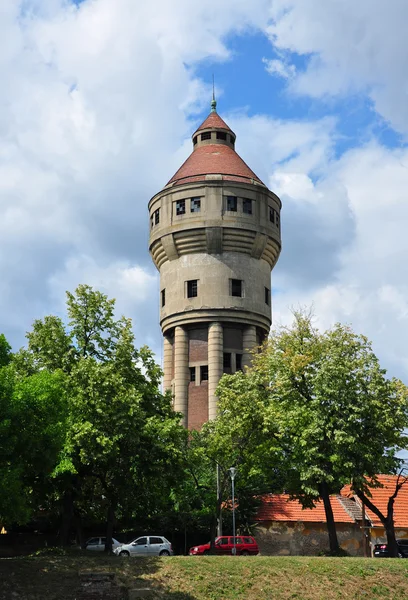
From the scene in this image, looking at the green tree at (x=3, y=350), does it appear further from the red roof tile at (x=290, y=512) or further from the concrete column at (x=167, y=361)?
the concrete column at (x=167, y=361)

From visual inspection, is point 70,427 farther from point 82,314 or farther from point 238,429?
point 238,429

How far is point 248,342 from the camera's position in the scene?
63.7 metres

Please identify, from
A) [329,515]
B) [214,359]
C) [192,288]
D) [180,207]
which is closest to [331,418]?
[329,515]

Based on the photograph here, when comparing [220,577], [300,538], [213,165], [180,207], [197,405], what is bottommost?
[220,577]

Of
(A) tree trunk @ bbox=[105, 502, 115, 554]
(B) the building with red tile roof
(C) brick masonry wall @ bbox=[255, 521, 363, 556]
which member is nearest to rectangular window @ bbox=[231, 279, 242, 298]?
(B) the building with red tile roof

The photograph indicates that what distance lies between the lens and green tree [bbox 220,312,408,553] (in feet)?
123

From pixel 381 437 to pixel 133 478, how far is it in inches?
490

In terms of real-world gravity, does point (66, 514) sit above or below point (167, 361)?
below

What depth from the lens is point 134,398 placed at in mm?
37188

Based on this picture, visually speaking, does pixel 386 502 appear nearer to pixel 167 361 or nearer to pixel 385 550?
pixel 385 550

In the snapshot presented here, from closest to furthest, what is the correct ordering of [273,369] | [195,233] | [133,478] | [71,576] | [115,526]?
[71,576] < [133,478] < [273,369] < [115,526] < [195,233]

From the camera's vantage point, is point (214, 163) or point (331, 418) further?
point (214, 163)

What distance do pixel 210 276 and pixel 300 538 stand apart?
22.1 m

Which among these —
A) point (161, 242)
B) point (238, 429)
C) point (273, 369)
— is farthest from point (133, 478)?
point (161, 242)
